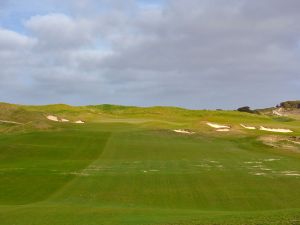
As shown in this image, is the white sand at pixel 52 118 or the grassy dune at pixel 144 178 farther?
the white sand at pixel 52 118

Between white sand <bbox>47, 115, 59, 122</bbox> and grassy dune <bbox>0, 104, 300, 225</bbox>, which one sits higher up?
white sand <bbox>47, 115, 59, 122</bbox>

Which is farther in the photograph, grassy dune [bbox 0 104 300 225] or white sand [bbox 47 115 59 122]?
white sand [bbox 47 115 59 122]

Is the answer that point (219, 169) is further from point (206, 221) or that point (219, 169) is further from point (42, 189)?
point (206, 221)

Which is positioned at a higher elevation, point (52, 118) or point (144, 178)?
point (52, 118)

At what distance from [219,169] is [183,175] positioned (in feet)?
13.1

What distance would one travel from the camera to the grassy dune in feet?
81.4

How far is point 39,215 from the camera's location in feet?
81.6

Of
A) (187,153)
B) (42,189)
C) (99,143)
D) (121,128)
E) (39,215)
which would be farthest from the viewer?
(121,128)

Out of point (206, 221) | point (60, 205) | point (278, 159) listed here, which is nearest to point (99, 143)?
point (278, 159)

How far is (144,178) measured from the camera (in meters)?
37.7

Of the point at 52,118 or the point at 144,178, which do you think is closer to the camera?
the point at 144,178

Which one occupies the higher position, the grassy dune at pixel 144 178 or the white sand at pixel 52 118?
the white sand at pixel 52 118

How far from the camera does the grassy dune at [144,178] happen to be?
81.4 feet

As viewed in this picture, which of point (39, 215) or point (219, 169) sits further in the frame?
point (219, 169)
